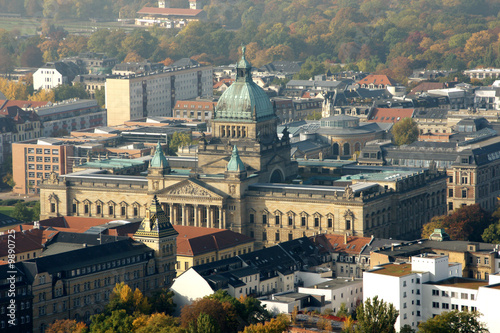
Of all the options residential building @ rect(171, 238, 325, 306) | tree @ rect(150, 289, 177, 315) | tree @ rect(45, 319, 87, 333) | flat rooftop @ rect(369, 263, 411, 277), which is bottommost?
tree @ rect(45, 319, 87, 333)

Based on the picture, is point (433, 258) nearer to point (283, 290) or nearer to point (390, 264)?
point (390, 264)

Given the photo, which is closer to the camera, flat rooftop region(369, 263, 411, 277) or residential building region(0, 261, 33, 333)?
residential building region(0, 261, 33, 333)

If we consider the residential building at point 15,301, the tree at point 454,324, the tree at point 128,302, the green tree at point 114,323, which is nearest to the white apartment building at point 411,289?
the tree at point 454,324

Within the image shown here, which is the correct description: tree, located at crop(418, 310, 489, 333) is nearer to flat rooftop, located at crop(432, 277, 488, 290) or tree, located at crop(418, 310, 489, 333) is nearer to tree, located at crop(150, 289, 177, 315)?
flat rooftop, located at crop(432, 277, 488, 290)

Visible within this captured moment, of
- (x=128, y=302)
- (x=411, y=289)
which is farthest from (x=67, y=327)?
(x=411, y=289)

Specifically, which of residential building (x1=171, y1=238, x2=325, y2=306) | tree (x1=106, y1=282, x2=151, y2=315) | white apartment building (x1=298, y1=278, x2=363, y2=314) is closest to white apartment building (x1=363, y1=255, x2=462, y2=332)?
white apartment building (x1=298, y1=278, x2=363, y2=314)

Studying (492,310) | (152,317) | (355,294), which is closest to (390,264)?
(355,294)

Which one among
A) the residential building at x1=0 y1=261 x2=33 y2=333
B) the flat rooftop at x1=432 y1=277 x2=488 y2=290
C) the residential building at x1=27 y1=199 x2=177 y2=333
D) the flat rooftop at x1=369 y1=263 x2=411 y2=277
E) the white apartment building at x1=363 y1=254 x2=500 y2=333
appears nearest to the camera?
the white apartment building at x1=363 y1=254 x2=500 y2=333
